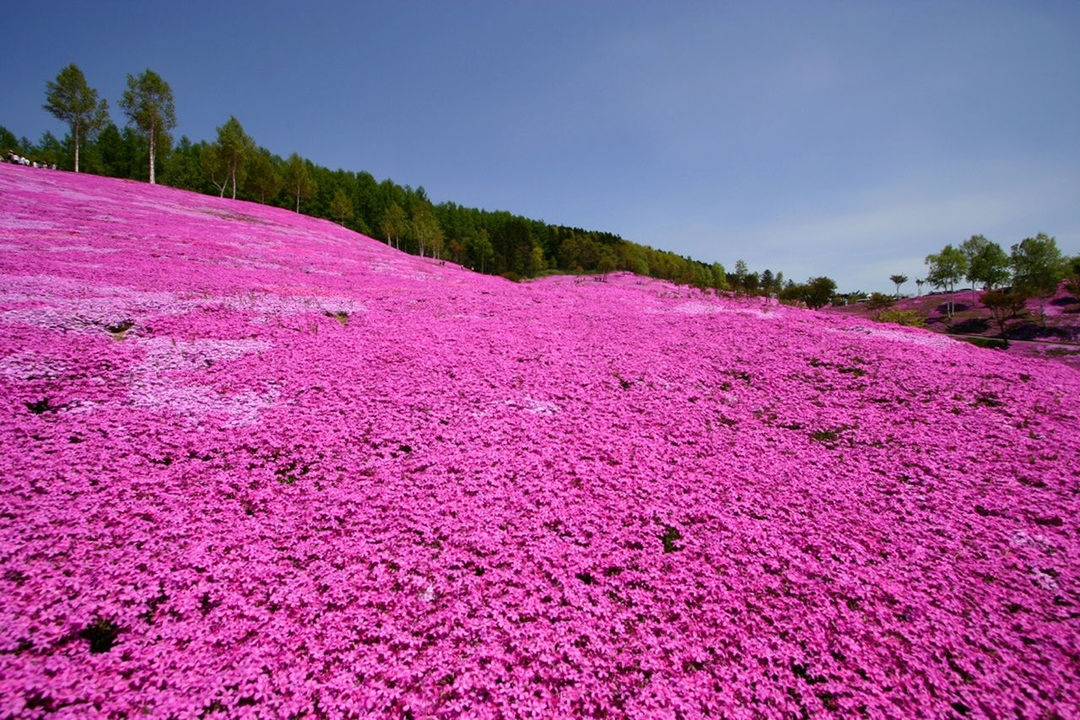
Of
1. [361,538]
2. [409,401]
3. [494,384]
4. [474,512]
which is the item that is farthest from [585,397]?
[361,538]

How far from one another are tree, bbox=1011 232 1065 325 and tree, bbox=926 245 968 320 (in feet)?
20.9

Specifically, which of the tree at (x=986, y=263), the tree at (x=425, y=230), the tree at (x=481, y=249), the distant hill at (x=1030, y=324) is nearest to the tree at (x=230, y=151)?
the tree at (x=425, y=230)

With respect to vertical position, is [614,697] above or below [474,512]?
below

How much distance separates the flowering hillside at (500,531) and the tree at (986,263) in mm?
Result: 83973

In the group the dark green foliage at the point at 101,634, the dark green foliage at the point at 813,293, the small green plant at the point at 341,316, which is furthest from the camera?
the dark green foliage at the point at 813,293

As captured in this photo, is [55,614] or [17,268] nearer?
[55,614]

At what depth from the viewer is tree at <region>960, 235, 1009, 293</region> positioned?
66.1m

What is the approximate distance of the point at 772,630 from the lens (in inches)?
163

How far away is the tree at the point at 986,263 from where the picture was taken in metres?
66.1

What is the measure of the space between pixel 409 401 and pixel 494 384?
1.90m

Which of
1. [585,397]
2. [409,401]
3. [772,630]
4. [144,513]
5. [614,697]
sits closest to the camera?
[614,697]

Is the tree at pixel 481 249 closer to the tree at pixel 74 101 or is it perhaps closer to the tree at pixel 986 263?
the tree at pixel 74 101

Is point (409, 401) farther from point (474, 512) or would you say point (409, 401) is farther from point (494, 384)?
point (474, 512)

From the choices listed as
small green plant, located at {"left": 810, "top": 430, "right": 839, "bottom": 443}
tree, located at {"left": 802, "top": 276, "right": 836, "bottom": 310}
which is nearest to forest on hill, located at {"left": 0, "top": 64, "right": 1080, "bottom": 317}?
tree, located at {"left": 802, "top": 276, "right": 836, "bottom": 310}
